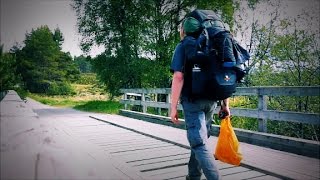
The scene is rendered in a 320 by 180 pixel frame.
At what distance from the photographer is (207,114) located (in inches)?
139

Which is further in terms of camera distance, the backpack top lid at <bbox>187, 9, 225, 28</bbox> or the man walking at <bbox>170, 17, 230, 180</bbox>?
the backpack top lid at <bbox>187, 9, 225, 28</bbox>

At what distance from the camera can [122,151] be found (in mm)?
5824

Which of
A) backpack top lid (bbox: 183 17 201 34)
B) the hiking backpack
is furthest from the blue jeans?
backpack top lid (bbox: 183 17 201 34)

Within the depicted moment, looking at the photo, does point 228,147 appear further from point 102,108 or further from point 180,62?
point 102,108

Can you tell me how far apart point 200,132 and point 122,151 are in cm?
286

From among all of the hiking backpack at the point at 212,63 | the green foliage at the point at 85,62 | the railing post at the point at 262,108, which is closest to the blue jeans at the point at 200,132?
the hiking backpack at the point at 212,63

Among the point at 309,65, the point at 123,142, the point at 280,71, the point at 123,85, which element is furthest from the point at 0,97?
the point at 123,85

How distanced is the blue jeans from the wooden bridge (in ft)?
2.65

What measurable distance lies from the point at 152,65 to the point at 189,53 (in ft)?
52.4

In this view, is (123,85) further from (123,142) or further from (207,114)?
(207,114)

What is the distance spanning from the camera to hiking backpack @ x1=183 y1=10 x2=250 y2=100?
10.5 ft

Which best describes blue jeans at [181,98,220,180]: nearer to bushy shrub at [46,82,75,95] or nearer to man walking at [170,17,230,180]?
man walking at [170,17,230,180]

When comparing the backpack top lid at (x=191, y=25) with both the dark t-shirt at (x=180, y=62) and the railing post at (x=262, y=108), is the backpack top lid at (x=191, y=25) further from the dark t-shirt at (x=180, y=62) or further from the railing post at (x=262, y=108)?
the railing post at (x=262, y=108)

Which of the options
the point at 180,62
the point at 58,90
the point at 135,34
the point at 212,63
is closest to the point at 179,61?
the point at 180,62
